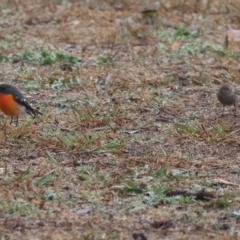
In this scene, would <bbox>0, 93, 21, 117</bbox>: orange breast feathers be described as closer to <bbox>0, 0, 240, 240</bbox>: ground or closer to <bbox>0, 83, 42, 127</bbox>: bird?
<bbox>0, 83, 42, 127</bbox>: bird

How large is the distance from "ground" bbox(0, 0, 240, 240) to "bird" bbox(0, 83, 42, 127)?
0.11 m

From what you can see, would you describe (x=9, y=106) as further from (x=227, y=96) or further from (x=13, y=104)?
(x=227, y=96)

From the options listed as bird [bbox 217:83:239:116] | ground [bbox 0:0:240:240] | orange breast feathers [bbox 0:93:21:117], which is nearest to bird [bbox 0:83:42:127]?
orange breast feathers [bbox 0:93:21:117]

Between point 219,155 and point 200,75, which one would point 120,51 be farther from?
point 219,155

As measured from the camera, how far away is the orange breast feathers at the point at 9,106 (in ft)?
27.4

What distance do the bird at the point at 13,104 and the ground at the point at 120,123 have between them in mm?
112

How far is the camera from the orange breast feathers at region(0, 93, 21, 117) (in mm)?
8341

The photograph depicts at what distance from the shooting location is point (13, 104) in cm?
836

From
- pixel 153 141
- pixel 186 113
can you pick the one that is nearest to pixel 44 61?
pixel 186 113

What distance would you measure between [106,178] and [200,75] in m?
3.70

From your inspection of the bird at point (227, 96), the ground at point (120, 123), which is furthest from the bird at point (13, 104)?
the bird at point (227, 96)

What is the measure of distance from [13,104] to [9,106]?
4 cm

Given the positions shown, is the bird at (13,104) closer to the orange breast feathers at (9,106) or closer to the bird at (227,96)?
the orange breast feathers at (9,106)

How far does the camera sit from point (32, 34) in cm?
1189
